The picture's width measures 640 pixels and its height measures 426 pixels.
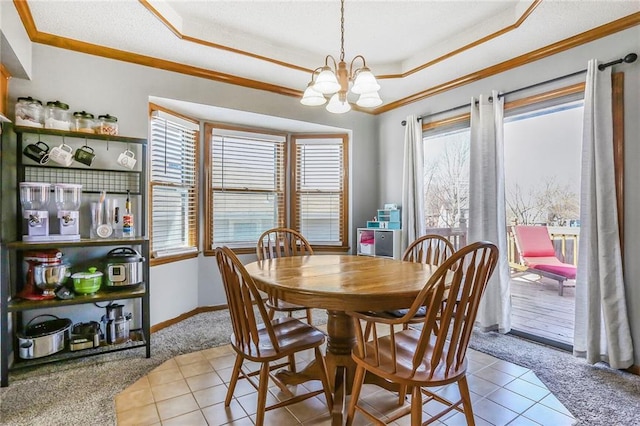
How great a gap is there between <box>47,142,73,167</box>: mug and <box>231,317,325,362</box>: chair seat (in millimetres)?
1903

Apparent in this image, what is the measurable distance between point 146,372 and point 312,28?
294cm

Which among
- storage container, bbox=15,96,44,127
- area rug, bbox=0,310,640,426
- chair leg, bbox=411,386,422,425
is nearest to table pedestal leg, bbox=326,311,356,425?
chair leg, bbox=411,386,422,425

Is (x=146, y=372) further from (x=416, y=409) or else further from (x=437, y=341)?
(x=437, y=341)

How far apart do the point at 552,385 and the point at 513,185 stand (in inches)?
67.5

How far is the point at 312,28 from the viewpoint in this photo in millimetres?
2842

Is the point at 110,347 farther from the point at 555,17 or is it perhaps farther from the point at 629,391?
the point at 555,17

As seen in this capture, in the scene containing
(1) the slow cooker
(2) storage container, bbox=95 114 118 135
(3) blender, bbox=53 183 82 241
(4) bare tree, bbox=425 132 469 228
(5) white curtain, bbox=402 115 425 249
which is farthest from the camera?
(5) white curtain, bbox=402 115 425 249

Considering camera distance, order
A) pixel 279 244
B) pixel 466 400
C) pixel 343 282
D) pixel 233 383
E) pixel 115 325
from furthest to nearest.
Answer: pixel 279 244
pixel 115 325
pixel 233 383
pixel 343 282
pixel 466 400

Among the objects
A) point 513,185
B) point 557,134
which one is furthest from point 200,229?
point 557,134

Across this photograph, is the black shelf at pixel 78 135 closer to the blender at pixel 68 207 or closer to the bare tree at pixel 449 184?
the blender at pixel 68 207

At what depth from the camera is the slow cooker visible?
8.56 feet

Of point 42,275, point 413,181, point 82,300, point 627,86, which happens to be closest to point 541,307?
point 413,181

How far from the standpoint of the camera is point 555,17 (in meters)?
2.38

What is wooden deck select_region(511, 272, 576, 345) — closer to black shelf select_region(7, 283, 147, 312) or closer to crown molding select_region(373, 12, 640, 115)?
crown molding select_region(373, 12, 640, 115)
